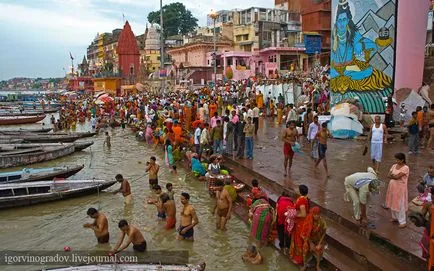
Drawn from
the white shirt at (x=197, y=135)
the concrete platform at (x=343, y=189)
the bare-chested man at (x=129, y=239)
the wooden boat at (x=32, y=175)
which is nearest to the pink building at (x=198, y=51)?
the concrete platform at (x=343, y=189)

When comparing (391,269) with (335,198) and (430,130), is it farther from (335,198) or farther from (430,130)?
(430,130)

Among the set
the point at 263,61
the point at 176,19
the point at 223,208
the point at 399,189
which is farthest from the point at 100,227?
the point at 176,19

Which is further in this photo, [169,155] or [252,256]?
[169,155]

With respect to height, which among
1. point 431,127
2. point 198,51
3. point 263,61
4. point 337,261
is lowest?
point 337,261

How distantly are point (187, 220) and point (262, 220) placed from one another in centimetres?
155

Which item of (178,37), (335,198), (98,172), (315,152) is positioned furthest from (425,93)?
(178,37)

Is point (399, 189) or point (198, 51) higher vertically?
point (198, 51)

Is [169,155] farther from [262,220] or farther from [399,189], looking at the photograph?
[399,189]

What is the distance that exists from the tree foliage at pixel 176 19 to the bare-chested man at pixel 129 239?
72.5 meters

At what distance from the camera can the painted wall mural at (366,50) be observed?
48.9 feet

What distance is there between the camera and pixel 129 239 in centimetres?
709

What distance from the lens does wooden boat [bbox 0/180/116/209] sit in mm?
10539

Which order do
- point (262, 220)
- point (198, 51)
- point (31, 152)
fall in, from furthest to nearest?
point (198, 51)
point (31, 152)
point (262, 220)

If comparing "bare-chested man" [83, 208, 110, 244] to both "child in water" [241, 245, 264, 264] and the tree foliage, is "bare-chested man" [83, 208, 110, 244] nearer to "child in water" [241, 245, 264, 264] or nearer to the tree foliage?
"child in water" [241, 245, 264, 264]
